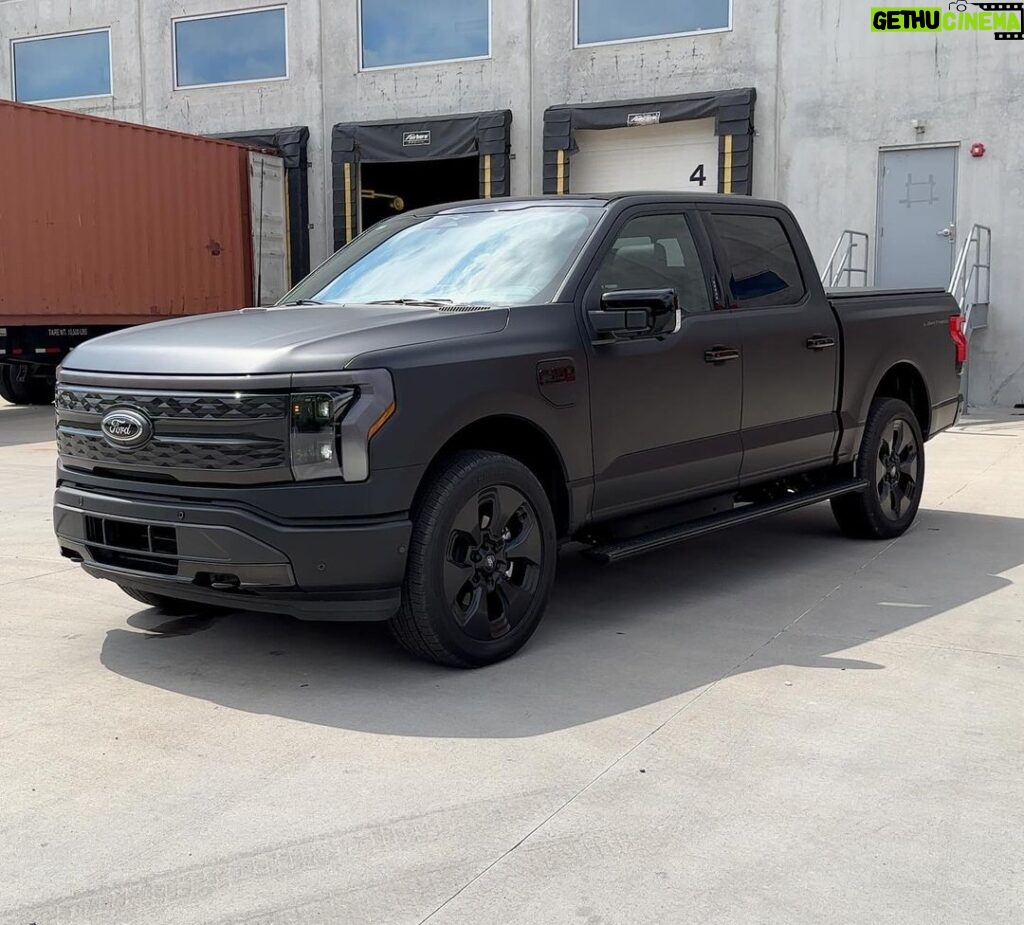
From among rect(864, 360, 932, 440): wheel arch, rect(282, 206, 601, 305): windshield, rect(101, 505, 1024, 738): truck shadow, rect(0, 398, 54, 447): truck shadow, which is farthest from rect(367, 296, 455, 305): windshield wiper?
rect(0, 398, 54, 447): truck shadow

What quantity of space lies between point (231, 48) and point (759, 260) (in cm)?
1718

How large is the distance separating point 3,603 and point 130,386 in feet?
6.11

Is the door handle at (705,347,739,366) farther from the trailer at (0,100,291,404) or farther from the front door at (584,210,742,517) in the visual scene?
the trailer at (0,100,291,404)

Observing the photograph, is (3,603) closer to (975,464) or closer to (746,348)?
(746,348)

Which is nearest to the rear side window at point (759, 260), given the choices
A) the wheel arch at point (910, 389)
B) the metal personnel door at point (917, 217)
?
the wheel arch at point (910, 389)

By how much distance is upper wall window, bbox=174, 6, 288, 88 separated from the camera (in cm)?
2080

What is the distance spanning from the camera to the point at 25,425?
14727mm

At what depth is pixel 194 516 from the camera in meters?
4.25

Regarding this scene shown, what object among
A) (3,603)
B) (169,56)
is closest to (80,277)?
(169,56)

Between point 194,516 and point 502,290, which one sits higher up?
point 502,290

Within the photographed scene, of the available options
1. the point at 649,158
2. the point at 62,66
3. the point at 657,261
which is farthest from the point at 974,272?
the point at 62,66

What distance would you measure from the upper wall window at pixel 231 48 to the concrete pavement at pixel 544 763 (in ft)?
54.5

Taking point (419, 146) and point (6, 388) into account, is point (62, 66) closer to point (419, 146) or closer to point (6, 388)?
point (419, 146)

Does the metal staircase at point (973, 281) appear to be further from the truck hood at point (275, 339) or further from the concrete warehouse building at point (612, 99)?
→ the truck hood at point (275, 339)
